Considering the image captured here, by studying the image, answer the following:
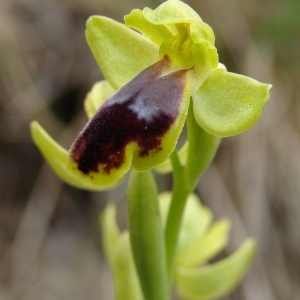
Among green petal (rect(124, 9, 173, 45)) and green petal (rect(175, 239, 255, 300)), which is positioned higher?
green petal (rect(124, 9, 173, 45))

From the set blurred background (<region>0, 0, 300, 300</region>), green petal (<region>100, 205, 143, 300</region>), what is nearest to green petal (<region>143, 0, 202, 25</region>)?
green petal (<region>100, 205, 143, 300</region>)

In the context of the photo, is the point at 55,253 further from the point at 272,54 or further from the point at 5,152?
the point at 272,54

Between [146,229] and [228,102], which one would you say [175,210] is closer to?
[146,229]

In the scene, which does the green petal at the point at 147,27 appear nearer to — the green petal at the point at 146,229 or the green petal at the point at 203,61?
the green petal at the point at 203,61

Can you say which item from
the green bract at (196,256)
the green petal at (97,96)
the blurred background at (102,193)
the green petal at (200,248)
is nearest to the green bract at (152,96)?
the green petal at (97,96)

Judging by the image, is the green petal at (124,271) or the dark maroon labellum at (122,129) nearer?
the dark maroon labellum at (122,129)

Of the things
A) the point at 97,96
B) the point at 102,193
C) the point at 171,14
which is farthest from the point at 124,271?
the point at 102,193

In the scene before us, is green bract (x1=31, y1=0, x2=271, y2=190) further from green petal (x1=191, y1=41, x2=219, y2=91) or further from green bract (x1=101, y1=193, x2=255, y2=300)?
green bract (x1=101, y1=193, x2=255, y2=300)
